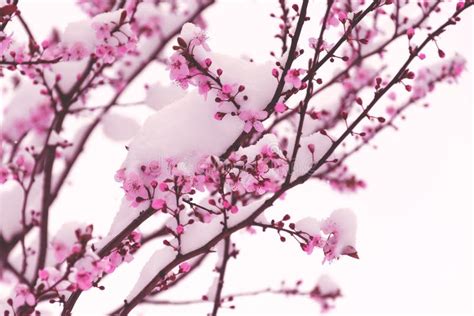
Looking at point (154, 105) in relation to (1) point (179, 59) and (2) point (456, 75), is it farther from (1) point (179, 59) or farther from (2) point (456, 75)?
(2) point (456, 75)

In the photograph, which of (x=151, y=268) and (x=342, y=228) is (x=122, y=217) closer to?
(x=151, y=268)

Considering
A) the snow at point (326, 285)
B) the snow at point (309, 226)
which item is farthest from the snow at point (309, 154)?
the snow at point (326, 285)

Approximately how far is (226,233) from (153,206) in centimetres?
35

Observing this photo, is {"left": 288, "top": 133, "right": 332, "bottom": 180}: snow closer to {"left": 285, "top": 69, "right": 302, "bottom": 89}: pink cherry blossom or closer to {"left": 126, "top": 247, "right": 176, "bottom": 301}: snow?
{"left": 285, "top": 69, "right": 302, "bottom": 89}: pink cherry blossom

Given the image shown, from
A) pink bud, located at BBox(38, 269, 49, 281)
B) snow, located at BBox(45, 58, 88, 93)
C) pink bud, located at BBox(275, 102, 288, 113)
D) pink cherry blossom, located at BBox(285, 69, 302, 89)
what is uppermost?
snow, located at BBox(45, 58, 88, 93)

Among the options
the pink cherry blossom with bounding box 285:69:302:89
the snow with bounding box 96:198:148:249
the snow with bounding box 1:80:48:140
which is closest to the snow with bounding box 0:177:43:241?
the snow with bounding box 1:80:48:140

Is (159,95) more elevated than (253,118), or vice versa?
(159,95)

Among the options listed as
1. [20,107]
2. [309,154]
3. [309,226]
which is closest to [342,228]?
[309,226]

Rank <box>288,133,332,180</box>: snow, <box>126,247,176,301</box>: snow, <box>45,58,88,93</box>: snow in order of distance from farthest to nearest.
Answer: <box>45,58,88,93</box>: snow
<box>126,247,176,301</box>: snow
<box>288,133,332,180</box>: snow

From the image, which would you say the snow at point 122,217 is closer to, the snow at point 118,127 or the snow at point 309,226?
the snow at point 309,226

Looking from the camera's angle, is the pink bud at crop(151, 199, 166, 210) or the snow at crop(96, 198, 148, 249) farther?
the snow at crop(96, 198, 148, 249)

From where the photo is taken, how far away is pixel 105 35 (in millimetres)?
2682

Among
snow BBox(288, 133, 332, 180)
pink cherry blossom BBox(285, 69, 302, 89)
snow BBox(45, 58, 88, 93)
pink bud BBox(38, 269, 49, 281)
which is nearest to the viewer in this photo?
pink bud BBox(38, 269, 49, 281)

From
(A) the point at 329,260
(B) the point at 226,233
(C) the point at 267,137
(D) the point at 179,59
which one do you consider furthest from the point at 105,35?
(A) the point at 329,260
